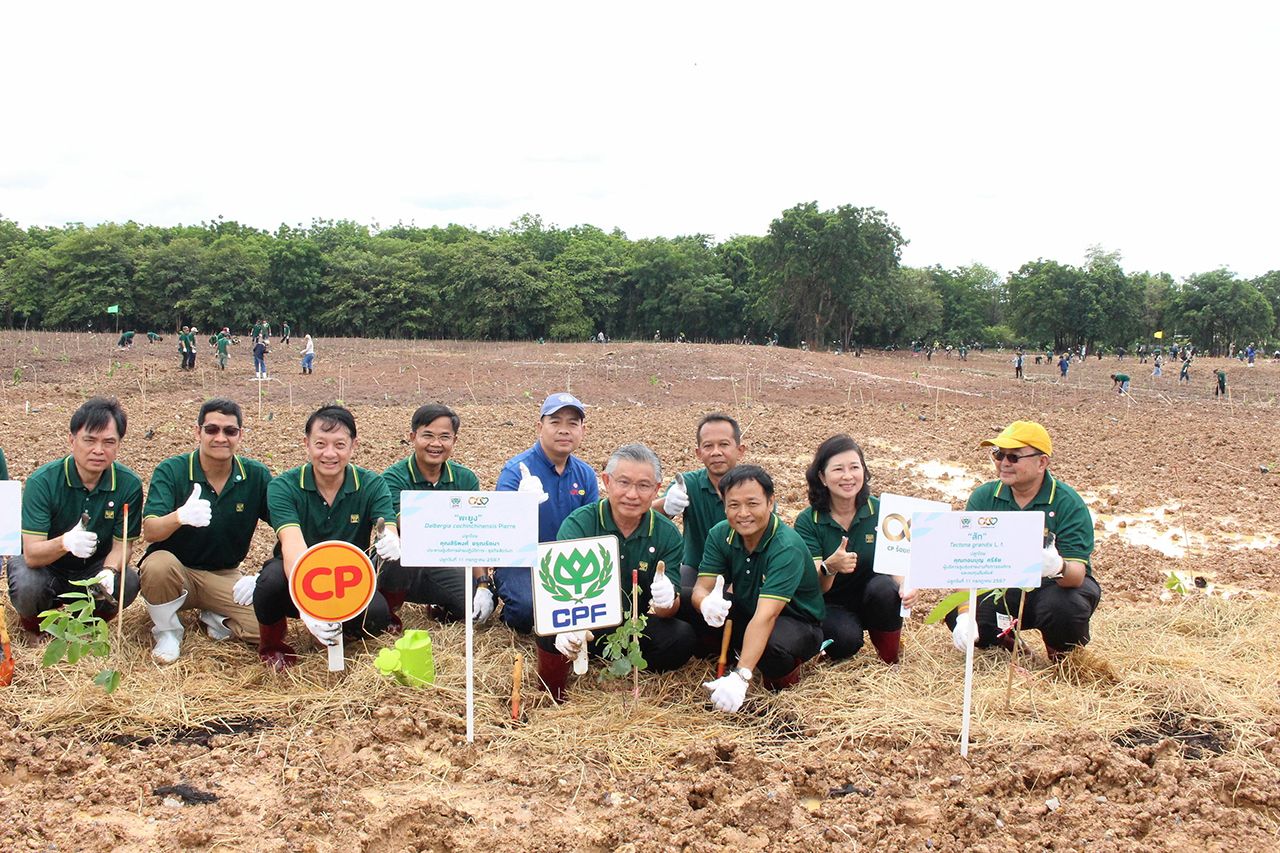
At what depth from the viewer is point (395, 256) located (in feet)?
184

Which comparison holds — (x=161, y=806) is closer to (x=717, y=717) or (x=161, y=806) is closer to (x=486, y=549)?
(x=486, y=549)

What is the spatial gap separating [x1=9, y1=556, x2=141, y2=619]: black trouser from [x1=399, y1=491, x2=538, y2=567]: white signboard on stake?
181 centimetres

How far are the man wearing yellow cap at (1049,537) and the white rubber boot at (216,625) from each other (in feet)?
12.0

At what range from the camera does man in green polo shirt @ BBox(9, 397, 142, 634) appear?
13.5ft

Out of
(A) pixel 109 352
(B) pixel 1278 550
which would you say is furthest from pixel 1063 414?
(A) pixel 109 352

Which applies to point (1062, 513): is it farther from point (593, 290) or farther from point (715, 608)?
point (593, 290)

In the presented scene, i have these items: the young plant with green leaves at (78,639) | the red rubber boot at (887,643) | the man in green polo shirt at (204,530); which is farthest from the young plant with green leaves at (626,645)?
the young plant with green leaves at (78,639)

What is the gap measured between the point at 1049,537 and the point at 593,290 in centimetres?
5068

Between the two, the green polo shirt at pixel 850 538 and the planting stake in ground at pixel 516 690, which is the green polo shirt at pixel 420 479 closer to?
the planting stake in ground at pixel 516 690

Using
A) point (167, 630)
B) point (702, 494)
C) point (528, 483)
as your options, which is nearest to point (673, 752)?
point (702, 494)

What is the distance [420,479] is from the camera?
15.4 feet

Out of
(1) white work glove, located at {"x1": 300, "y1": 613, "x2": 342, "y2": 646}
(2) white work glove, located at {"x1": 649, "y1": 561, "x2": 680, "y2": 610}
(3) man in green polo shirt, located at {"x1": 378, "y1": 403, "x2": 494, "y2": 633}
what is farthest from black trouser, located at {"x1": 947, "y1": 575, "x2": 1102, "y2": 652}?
(1) white work glove, located at {"x1": 300, "y1": 613, "x2": 342, "y2": 646}

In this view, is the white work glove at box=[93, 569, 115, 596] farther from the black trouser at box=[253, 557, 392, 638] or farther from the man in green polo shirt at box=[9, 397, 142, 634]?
the black trouser at box=[253, 557, 392, 638]

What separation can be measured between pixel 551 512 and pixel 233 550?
1649mm
